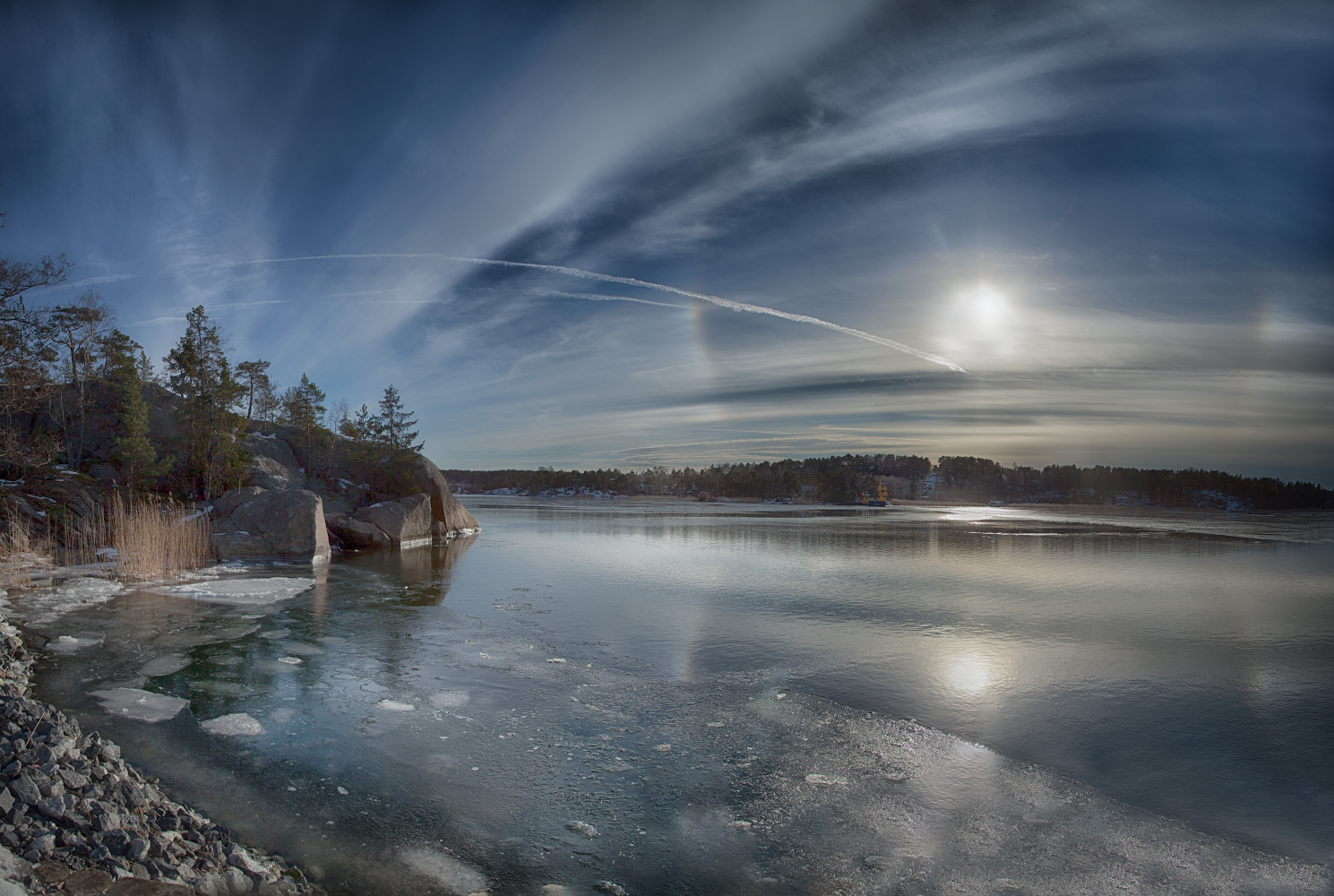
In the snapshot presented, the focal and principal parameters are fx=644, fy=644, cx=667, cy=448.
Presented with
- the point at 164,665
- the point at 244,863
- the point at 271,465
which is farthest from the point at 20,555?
the point at 244,863

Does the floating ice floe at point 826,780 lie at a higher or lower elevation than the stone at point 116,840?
lower

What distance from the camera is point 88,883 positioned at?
3.41 m

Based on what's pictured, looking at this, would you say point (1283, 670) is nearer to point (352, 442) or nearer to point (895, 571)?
point (895, 571)

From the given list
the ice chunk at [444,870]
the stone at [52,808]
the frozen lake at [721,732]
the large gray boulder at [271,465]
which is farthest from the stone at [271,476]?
the ice chunk at [444,870]

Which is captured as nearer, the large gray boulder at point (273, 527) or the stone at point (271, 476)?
the large gray boulder at point (273, 527)

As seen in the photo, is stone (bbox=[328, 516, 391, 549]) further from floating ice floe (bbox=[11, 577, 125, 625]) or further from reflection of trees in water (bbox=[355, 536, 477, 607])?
floating ice floe (bbox=[11, 577, 125, 625])

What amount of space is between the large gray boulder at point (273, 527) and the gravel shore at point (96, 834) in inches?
746

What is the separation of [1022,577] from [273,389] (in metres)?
49.5

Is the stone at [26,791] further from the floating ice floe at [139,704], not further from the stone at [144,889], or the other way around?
the floating ice floe at [139,704]

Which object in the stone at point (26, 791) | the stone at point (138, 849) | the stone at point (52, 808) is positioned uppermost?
the stone at point (26, 791)

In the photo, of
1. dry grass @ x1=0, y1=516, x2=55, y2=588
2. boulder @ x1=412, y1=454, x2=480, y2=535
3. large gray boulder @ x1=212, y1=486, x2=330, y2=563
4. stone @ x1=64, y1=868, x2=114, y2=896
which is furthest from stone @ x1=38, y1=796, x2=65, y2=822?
boulder @ x1=412, y1=454, x2=480, y2=535

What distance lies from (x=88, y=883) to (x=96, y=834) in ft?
1.59

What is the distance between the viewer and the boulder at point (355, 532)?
88.5ft

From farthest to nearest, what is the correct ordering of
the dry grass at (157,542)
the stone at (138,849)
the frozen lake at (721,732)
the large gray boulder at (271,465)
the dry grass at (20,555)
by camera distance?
the large gray boulder at (271,465), the dry grass at (157,542), the dry grass at (20,555), the frozen lake at (721,732), the stone at (138,849)
